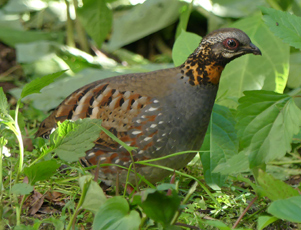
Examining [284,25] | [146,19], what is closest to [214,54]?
[284,25]

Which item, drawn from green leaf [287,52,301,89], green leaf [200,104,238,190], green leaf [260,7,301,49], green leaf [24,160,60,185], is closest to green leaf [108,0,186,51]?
green leaf [287,52,301,89]

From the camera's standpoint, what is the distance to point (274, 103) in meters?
2.21

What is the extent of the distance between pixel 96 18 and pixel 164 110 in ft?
7.64

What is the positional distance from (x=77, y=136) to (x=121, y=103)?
16.8 inches

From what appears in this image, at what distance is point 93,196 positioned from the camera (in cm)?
185

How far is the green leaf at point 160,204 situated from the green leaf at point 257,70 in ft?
5.65

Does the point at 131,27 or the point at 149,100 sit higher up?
the point at 149,100

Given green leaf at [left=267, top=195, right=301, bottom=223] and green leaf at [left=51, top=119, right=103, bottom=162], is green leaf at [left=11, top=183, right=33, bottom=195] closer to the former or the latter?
green leaf at [left=51, top=119, right=103, bottom=162]

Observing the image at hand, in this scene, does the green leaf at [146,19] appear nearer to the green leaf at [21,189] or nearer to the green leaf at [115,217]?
the green leaf at [21,189]

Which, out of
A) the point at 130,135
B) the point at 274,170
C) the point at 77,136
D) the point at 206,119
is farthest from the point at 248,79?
the point at 77,136

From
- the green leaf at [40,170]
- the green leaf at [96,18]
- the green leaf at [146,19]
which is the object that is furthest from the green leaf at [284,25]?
the green leaf at [146,19]

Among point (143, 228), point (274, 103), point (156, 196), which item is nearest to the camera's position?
point (156, 196)

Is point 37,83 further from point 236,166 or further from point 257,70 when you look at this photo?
point 257,70

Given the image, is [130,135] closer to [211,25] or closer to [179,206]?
[179,206]
